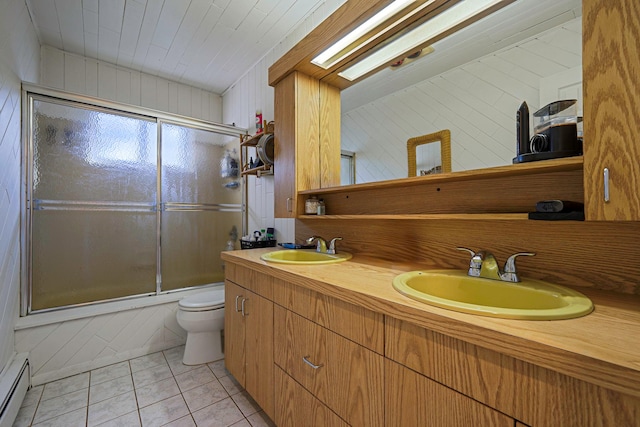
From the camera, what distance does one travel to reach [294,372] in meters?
1.09

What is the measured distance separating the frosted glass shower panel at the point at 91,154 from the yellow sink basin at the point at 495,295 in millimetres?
2211

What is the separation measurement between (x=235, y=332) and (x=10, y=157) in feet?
5.27

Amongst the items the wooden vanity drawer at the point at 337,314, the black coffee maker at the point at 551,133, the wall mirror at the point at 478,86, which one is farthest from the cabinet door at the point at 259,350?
the black coffee maker at the point at 551,133

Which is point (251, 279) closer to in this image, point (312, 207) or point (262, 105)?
point (312, 207)

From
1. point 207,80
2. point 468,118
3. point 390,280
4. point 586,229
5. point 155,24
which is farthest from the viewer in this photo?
point 207,80

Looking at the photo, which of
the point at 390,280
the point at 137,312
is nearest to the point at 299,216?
the point at 390,280

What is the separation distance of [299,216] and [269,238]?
573mm

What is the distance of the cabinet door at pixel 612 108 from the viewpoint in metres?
0.60

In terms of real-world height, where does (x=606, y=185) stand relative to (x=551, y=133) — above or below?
below

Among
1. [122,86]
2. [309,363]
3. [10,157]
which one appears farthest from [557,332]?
[122,86]

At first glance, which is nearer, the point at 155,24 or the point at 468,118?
the point at 468,118

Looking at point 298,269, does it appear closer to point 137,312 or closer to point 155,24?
point 137,312

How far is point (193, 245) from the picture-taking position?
7.98 feet

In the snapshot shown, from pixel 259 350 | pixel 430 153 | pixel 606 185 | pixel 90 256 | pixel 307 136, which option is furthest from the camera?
pixel 90 256
